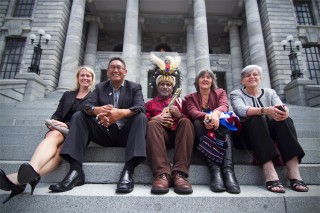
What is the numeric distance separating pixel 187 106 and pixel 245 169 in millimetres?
1204

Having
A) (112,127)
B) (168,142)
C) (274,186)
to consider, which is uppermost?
(112,127)

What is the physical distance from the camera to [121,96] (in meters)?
3.17

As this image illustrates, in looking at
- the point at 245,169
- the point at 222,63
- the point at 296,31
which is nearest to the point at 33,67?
the point at 245,169

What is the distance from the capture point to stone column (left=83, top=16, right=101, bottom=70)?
17.5 meters

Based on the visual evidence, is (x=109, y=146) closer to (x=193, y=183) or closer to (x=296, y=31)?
(x=193, y=183)

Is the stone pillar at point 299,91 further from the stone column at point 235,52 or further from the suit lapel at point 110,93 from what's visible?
the suit lapel at point 110,93

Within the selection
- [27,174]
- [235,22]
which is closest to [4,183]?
[27,174]

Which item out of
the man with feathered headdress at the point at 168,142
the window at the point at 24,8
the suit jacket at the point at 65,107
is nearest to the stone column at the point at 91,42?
the window at the point at 24,8

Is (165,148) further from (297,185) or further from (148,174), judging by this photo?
(297,185)

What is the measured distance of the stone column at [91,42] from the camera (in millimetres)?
17500

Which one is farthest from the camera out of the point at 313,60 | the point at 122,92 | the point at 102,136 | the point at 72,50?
the point at 313,60

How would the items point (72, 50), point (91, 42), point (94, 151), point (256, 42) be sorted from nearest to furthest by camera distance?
1. point (94, 151)
2. point (72, 50)
3. point (256, 42)
4. point (91, 42)

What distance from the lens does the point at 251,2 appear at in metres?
15.0

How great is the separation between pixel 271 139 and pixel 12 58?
18.7 metres
